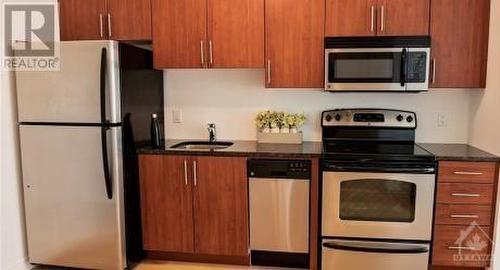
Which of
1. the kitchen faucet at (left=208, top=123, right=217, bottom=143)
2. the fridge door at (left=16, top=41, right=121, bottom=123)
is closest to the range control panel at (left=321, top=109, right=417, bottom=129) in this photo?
the kitchen faucet at (left=208, top=123, right=217, bottom=143)

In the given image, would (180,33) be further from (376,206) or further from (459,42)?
(459,42)

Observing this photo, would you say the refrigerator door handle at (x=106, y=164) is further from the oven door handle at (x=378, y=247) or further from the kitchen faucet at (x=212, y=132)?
the oven door handle at (x=378, y=247)

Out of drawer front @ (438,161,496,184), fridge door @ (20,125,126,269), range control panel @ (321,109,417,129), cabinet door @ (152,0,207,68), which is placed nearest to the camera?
drawer front @ (438,161,496,184)

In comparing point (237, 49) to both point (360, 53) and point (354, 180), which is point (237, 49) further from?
point (354, 180)

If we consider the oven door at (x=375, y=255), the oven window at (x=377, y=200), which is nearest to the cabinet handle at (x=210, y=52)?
the oven window at (x=377, y=200)

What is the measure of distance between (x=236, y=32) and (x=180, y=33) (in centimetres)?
43

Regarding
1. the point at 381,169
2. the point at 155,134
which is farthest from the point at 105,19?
the point at 381,169

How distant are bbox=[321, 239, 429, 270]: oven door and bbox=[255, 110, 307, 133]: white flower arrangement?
92 centimetres

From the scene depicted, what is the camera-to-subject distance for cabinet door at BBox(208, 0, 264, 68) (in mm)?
2725

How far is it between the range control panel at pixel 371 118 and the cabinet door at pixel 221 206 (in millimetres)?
882

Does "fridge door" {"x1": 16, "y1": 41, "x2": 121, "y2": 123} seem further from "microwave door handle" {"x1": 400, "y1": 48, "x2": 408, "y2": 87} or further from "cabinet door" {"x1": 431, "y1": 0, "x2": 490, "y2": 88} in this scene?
"cabinet door" {"x1": 431, "y1": 0, "x2": 490, "y2": 88}

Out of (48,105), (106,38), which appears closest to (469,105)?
(106,38)

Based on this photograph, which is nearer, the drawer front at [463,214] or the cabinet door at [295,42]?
the drawer front at [463,214]

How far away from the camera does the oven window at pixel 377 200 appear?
8.14 feet
